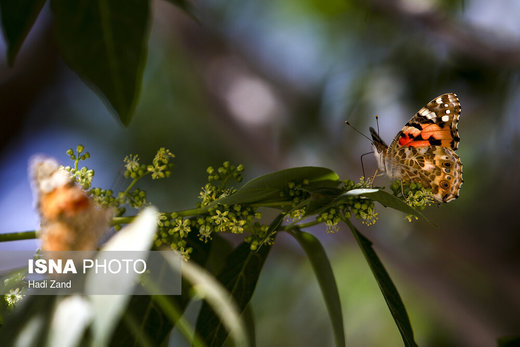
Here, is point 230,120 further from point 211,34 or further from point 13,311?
point 13,311

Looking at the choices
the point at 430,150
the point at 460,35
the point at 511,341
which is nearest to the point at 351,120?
the point at 460,35

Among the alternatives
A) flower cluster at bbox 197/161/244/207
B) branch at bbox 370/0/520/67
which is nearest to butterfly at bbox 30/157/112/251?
flower cluster at bbox 197/161/244/207

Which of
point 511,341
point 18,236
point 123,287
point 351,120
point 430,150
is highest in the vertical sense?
point 351,120

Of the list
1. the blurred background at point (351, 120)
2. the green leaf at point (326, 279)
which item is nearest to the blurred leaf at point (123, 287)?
the green leaf at point (326, 279)

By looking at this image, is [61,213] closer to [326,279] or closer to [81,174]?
[81,174]

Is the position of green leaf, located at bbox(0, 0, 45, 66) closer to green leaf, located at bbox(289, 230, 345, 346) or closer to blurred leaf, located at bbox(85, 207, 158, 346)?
blurred leaf, located at bbox(85, 207, 158, 346)

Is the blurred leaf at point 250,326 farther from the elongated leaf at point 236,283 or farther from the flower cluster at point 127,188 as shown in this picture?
the flower cluster at point 127,188
